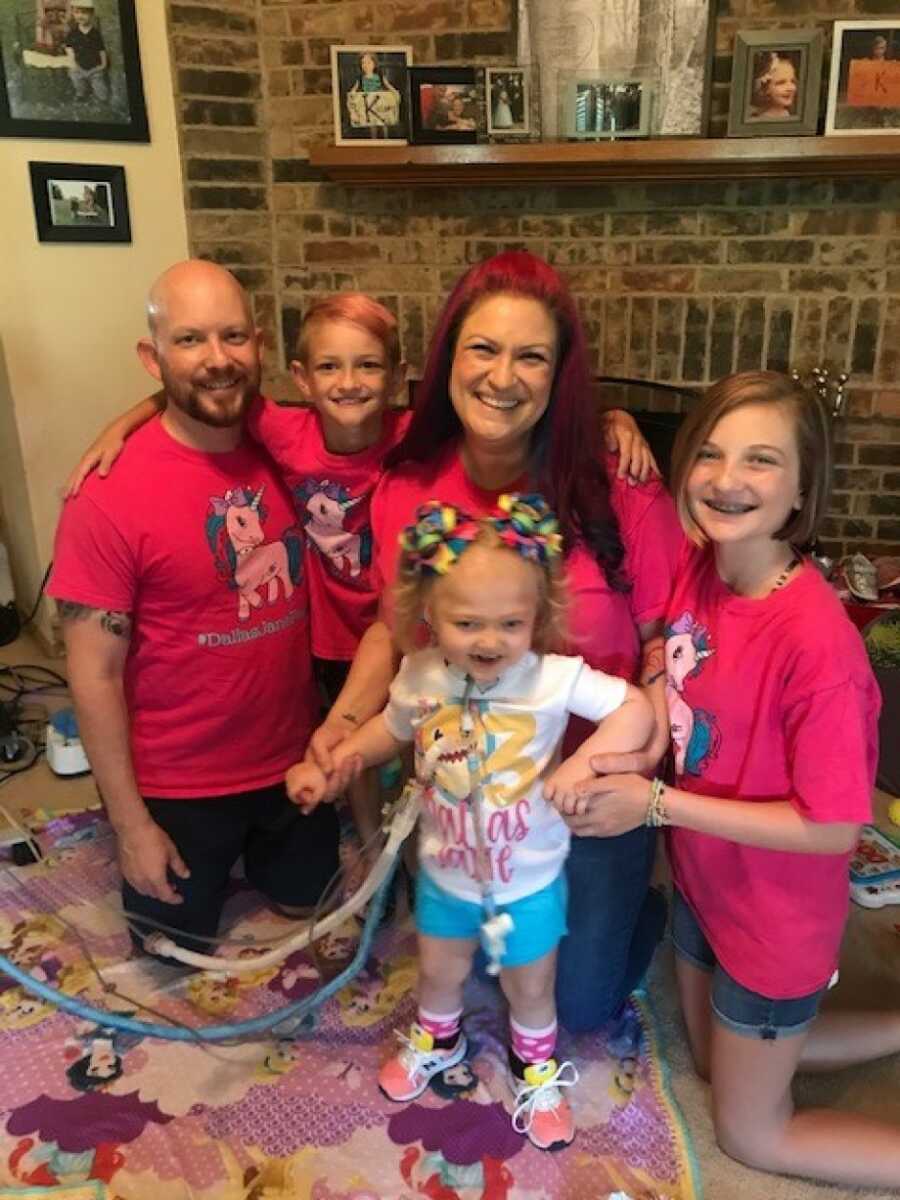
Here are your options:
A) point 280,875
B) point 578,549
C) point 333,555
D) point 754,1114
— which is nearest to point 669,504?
point 578,549

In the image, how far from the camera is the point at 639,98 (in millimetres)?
2760

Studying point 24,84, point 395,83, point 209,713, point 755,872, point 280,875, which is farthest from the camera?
point 395,83

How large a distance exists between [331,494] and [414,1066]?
957 mm

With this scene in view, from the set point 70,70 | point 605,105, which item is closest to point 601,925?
point 605,105

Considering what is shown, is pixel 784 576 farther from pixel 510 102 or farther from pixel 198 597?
pixel 510 102

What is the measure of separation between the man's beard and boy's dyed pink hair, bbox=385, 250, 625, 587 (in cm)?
36

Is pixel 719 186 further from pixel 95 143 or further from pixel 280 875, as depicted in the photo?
pixel 280 875

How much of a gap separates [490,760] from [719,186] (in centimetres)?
222

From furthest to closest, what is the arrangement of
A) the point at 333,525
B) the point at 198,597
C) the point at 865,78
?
the point at 865,78 < the point at 333,525 < the point at 198,597

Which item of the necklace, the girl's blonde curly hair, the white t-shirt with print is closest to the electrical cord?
the white t-shirt with print

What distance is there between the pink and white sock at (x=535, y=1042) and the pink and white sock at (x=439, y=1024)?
0.10 meters

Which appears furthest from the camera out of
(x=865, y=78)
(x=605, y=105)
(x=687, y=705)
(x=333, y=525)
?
(x=605, y=105)

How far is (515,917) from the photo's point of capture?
1.41 meters

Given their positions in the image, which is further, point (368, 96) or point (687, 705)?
point (368, 96)
